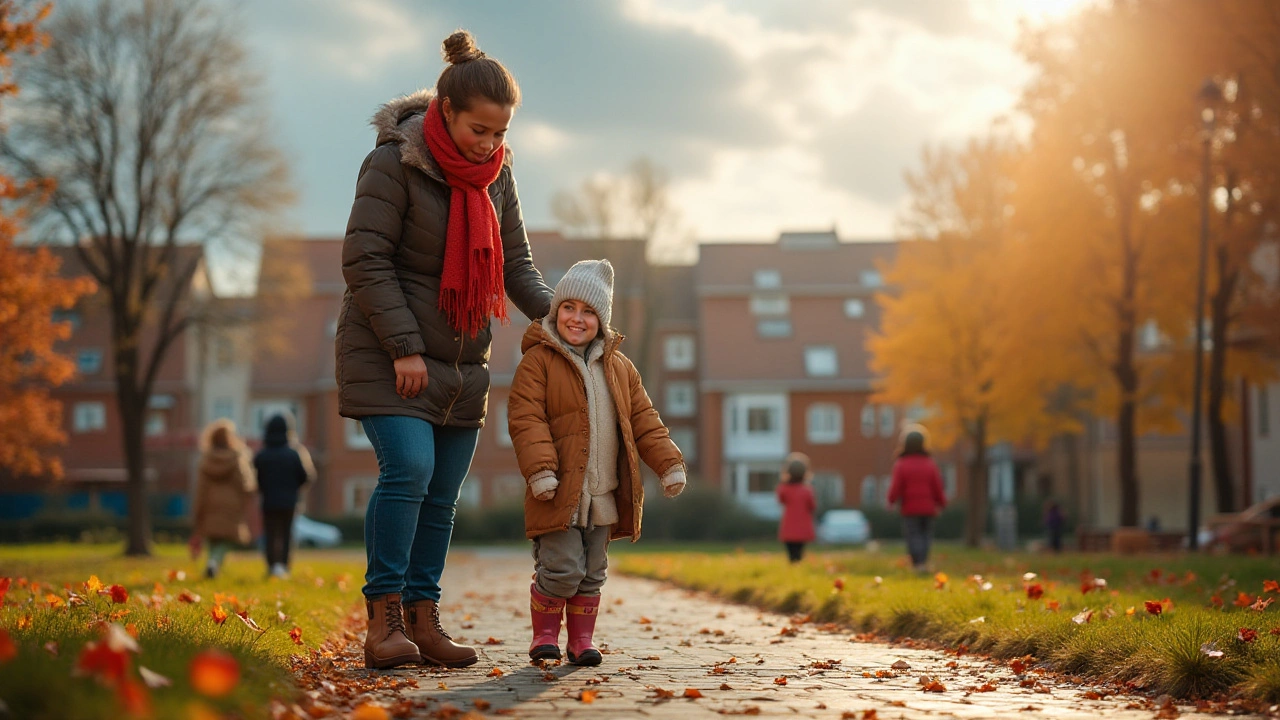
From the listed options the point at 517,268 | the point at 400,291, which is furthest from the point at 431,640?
the point at 517,268

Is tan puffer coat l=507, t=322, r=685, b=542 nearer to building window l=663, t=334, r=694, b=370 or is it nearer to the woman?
the woman

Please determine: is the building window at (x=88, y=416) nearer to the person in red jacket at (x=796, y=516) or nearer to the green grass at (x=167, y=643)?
the person in red jacket at (x=796, y=516)

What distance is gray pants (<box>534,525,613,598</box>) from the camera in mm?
6148

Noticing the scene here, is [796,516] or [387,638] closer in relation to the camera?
[387,638]

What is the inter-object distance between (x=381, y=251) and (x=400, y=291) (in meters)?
0.20

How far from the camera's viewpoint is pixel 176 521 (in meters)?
46.1

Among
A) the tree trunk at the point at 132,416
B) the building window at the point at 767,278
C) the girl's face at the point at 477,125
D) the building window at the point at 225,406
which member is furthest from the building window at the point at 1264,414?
the building window at the point at 225,406

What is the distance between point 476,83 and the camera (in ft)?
19.1

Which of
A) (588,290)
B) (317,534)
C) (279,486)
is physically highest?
(588,290)

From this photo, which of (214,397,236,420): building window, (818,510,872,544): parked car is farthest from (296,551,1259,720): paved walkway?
(214,397,236,420): building window

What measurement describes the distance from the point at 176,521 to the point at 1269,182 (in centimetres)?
3650

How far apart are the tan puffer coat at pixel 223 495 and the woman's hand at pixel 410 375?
9921mm

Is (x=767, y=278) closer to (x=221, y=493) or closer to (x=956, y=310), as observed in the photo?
(x=956, y=310)

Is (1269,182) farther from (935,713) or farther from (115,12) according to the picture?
(115,12)
